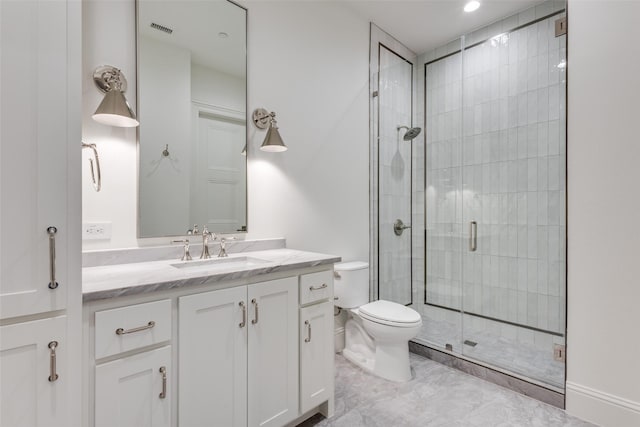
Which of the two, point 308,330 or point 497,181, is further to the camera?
point 497,181

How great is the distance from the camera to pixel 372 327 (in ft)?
7.42

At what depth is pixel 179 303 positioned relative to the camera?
48.1 inches

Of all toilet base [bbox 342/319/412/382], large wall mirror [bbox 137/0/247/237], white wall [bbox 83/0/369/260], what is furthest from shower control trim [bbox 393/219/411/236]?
large wall mirror [bbox 137/0/247/237]

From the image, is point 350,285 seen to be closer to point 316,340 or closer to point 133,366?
point 316,340

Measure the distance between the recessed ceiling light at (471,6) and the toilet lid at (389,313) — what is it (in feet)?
8.43

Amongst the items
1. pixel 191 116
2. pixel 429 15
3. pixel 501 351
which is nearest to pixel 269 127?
pixel 191 116

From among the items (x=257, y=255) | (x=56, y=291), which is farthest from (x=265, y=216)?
(x=56, y=291)

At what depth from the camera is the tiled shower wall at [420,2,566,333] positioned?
2545 mm

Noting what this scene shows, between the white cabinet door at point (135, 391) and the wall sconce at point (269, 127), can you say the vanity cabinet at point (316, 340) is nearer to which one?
the white cabinet door at point (135, 391)

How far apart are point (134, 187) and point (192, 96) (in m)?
→ 0.63

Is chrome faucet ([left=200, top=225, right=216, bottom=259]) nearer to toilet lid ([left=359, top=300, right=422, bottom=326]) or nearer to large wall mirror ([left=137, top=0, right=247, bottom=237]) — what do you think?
large wall mirror ([left=137, top=0, right=247, bottom=237])
